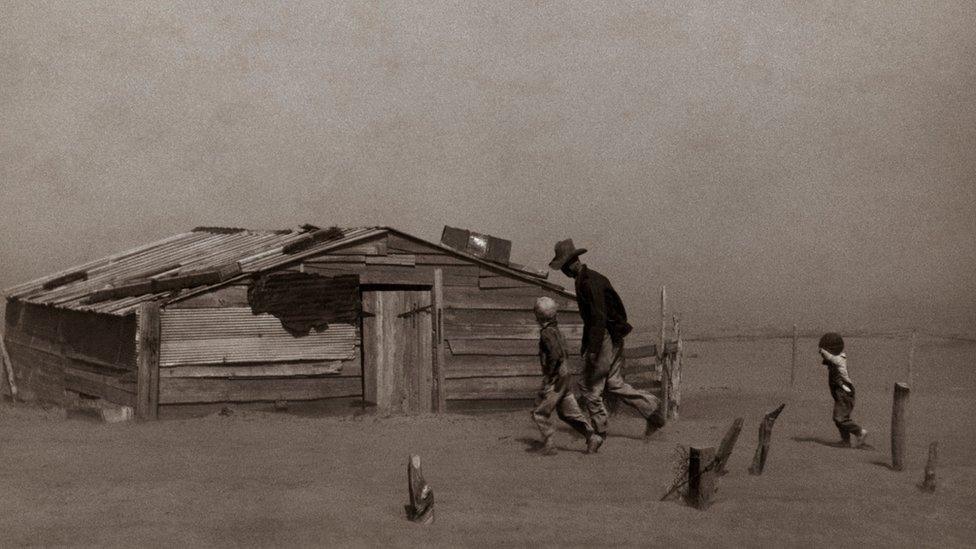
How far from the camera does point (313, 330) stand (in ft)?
46.7

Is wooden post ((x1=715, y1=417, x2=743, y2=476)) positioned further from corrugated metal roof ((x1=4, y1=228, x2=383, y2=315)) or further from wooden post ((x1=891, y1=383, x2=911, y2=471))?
corrugated metal roof ((x1=4, y1=228, x2=383, y2=315))

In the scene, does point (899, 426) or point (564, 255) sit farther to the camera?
point (564, 255)

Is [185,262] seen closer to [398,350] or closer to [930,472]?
[398,350]

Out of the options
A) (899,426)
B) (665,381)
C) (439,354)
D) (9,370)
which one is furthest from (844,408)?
(9,370)

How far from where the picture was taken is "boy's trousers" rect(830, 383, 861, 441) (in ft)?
37.8

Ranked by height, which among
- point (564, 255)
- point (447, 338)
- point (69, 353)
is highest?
point (564, 255)

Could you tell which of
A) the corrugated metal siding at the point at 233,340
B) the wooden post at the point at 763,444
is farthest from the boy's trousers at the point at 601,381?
the corrugated metal siding at the point at 233,340

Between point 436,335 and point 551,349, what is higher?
point 551,349

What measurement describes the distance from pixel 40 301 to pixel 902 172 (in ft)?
201

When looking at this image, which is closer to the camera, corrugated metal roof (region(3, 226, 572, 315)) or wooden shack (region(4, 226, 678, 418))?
wooden shack (region(4, 226, 678, 418))

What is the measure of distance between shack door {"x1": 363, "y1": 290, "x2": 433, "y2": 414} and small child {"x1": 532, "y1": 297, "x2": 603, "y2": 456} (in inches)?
175

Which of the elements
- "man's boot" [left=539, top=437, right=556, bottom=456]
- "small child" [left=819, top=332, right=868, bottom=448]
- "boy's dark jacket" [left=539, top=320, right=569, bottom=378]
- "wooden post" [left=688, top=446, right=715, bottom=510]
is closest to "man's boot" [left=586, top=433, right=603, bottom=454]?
"man's boot" [left=539, top=437, right=556, bottom=456]

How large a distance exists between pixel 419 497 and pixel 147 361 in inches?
272

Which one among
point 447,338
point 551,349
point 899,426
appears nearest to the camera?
point 899,426
